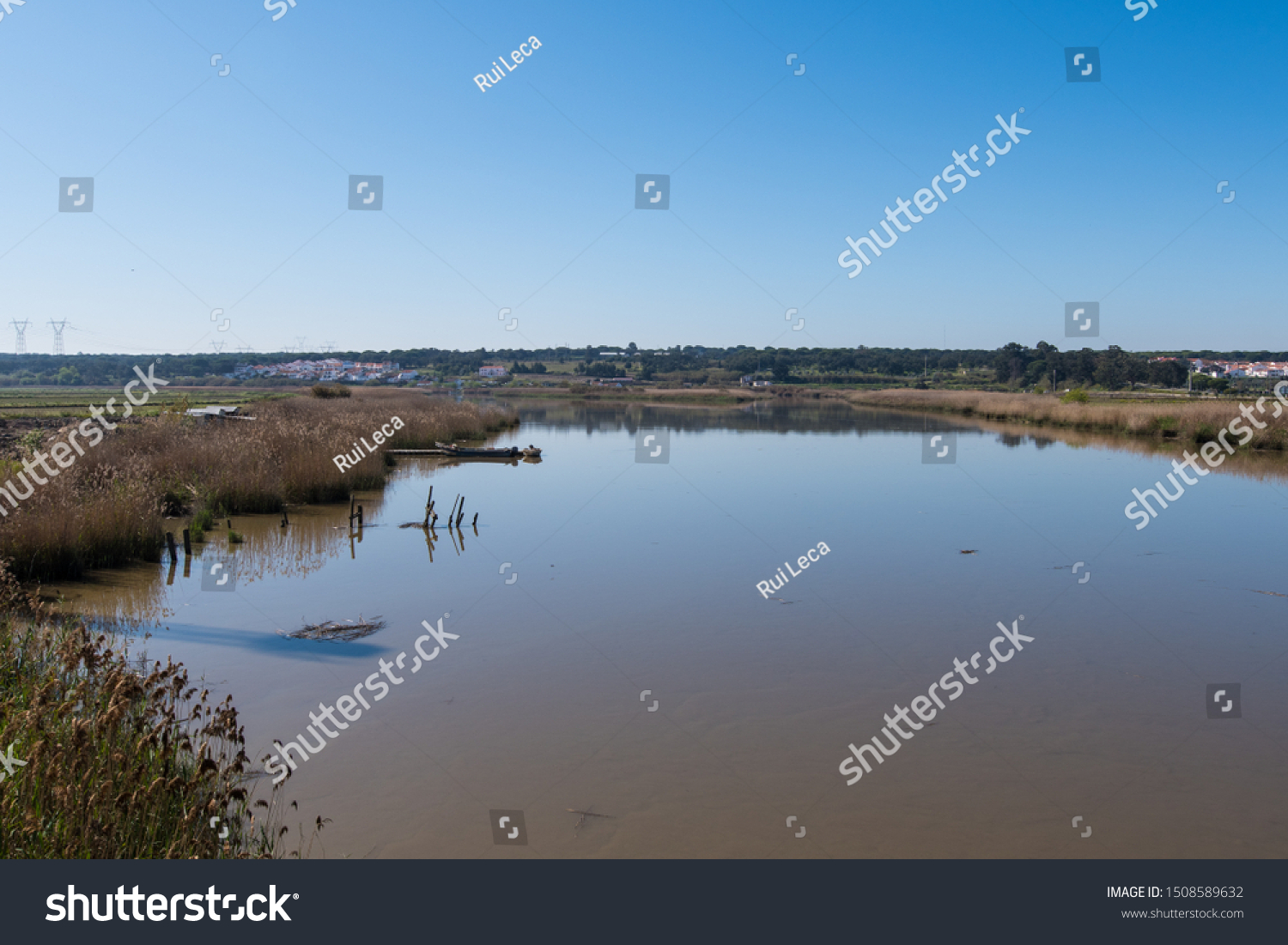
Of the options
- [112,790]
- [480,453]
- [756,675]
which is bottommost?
[112,790]

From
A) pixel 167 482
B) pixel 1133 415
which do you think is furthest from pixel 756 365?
pixel 167 482

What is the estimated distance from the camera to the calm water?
5.31 metres

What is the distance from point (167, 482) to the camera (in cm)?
1527

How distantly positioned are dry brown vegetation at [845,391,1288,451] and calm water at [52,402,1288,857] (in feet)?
61.6

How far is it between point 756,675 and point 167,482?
11971mm

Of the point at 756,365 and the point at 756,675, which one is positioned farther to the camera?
the point at 756,365

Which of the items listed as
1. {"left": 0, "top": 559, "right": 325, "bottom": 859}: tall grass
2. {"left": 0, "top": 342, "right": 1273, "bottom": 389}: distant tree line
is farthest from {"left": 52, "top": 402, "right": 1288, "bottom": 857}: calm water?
{"left": 0, "top": 342, "right": 1273, "bottom": 389}: distant tree line

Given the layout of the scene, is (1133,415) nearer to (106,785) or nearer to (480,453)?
(480,453)

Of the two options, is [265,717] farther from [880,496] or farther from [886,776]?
[880,496]

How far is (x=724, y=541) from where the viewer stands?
47.6 feet

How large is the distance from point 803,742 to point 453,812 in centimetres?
261

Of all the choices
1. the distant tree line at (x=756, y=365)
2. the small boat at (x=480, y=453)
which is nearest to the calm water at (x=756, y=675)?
the small boat at (x=480, y=453)

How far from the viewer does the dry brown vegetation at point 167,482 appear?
1023cm
